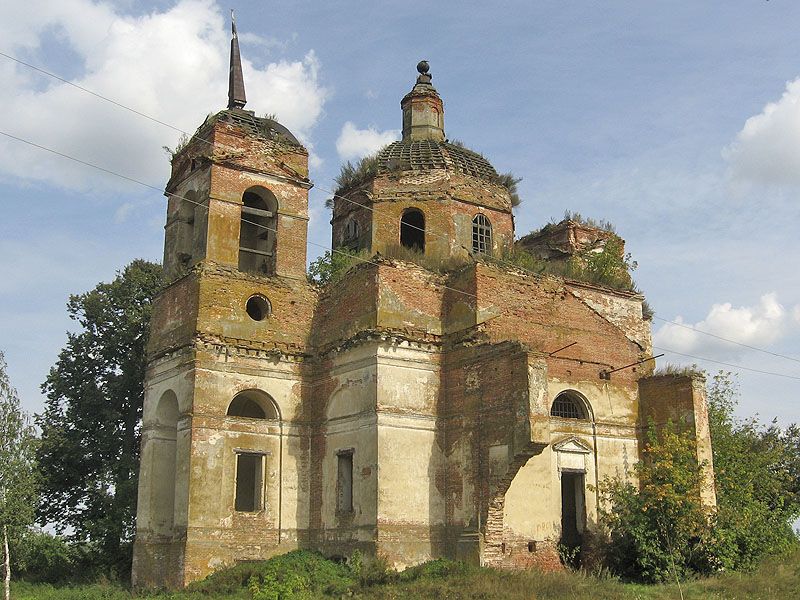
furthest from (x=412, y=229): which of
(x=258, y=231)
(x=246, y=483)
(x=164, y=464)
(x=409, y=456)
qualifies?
(x=164, y=464)

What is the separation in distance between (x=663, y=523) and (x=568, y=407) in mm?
3150

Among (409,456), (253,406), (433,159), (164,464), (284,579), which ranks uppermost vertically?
(433,159)

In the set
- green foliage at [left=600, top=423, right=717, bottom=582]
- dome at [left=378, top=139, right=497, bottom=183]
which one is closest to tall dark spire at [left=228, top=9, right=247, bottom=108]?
dome at [left=378, top=139, right=497, bottom=183]

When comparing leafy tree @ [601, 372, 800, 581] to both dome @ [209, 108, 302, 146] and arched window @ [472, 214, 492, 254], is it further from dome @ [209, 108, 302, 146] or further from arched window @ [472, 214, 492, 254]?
dome @ [209, 108, 302, 146]

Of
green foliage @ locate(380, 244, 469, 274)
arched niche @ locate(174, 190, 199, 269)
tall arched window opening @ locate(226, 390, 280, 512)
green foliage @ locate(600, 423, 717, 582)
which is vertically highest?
arched niche @ locate(174, 190, 199, 269)

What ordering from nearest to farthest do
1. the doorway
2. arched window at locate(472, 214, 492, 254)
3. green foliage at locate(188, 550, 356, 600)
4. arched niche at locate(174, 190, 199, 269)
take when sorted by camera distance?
green foliage at locate(188, 550, 356, 600)
the doorway
arched niche at locate(174, 190, 199, 269)
arched window at locate(472, 214, 492, 254)

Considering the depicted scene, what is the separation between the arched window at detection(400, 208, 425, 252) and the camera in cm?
2247

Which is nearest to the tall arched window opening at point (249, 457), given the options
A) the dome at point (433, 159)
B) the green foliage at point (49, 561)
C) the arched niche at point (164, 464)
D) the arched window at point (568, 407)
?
the arched niche at point (164, 464)

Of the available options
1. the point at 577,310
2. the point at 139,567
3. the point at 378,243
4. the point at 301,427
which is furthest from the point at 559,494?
the point at 139,567

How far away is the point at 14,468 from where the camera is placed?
821 inches

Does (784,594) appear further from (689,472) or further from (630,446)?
(630,446)

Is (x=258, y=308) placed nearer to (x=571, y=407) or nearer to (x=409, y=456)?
(x=409, y=456)

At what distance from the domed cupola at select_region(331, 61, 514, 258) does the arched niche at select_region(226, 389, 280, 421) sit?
4.96 metres

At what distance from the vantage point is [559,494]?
17.9 m
